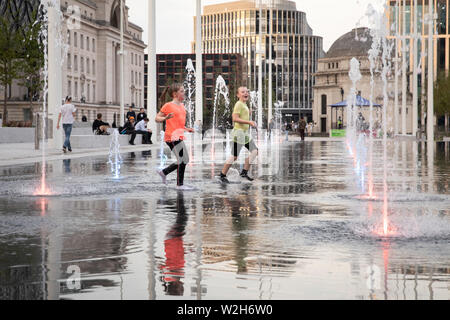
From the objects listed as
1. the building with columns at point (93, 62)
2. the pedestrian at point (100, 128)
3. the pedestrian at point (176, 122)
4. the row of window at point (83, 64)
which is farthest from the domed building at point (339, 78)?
the pedestrian at point (176, 122)

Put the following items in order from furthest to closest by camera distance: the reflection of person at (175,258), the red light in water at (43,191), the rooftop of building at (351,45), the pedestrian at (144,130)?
the rooftop of building at (351,45) < the pedestrian at (144,130) < the red light in water at (43,191) < the reflection of person at (175,258)

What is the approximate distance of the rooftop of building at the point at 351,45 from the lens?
4692 inches

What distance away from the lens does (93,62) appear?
113 meters

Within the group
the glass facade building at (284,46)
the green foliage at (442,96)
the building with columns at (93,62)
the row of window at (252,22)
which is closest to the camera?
the green foliage at (442,96)

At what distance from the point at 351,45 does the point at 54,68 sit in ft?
316

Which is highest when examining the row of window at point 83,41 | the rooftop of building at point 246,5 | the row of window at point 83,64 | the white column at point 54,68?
the rooftop of building at point 246,5

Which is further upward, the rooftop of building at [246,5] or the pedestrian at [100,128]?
the rooftop of building at [246,5]

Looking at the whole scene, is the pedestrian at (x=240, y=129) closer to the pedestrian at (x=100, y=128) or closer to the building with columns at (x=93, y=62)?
the pedestrian at (x=100, y=128)

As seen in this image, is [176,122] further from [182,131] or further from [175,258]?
[175,258]

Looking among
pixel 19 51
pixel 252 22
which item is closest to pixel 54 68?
pixel 19 51

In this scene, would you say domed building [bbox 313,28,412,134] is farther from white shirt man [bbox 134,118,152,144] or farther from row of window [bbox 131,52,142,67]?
white shirt man [bbox 134,118,152,144]

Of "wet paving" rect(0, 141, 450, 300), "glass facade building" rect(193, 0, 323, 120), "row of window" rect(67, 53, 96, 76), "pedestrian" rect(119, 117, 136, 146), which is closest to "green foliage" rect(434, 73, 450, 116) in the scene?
"row of window" rect(67, 53, 96, 76)

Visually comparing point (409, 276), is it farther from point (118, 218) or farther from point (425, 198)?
point (425, 198)

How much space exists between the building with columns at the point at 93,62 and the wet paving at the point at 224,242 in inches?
3200
